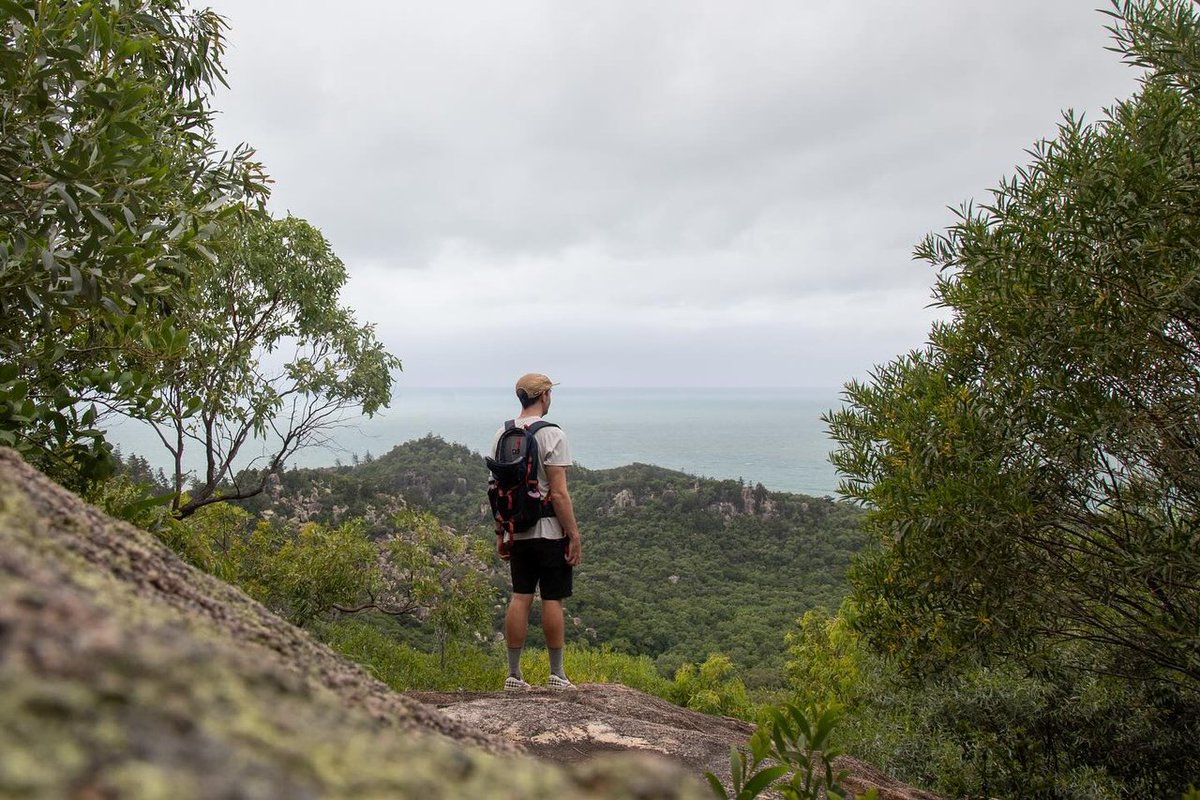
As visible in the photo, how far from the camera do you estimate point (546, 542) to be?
5.86 metres

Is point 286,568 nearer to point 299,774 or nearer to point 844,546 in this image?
point 299,774

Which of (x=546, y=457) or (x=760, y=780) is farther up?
(x=546, y=457)

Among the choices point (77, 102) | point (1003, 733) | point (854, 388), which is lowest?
point (1003, 733)

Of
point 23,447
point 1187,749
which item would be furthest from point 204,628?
point 1187,749

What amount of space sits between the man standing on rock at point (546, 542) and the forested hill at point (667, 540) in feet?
48.8

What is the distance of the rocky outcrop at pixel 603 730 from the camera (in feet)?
13.6

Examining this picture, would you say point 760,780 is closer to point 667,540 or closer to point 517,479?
point 517,479

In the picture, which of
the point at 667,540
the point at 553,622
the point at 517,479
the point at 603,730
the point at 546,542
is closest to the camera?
the point at 603,730

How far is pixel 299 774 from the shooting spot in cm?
55

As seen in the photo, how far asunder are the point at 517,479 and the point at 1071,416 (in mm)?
3802

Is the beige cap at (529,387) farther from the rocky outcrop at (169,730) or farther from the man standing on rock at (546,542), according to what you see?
the rocky outcrop at (169,730)

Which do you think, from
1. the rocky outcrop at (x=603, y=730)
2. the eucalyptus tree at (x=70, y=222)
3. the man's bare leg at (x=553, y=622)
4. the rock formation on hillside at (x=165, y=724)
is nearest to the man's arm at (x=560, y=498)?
the man's bare leg at (x=553, y=622)

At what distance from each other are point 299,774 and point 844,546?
3988 cm

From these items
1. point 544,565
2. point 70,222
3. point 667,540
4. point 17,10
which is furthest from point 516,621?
point 667,540
